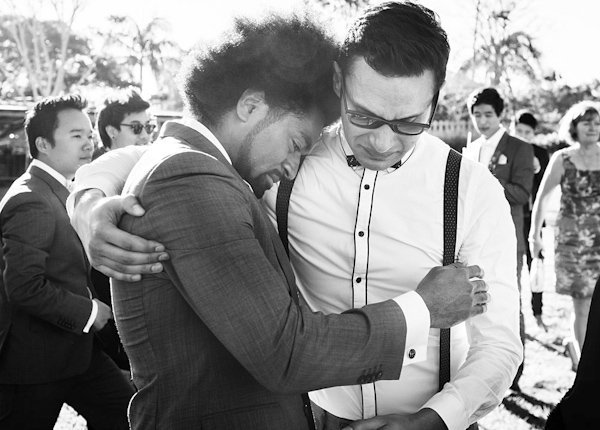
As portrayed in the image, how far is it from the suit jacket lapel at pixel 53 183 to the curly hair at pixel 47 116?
0.19 m

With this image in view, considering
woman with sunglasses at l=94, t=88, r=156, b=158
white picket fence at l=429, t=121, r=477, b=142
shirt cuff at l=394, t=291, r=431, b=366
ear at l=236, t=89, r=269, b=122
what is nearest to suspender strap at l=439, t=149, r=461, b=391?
shirt cuff at l=394, t=291, r=431, b=366

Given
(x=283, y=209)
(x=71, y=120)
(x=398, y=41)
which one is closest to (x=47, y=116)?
(x=71, y=120)

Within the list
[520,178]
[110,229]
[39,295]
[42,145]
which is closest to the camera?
[110,229]

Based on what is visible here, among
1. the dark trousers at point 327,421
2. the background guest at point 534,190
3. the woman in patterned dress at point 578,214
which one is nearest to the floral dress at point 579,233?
the woman in patterned dress at point 578,214

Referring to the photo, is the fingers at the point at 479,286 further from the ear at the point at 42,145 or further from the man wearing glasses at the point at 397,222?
the ear at the point at 42,145

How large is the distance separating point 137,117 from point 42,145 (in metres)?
1.22

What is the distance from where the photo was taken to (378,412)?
1.91 metres

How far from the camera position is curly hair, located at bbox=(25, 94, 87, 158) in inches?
143

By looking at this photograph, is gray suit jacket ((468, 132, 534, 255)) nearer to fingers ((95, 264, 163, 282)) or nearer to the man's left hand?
the man's left hand

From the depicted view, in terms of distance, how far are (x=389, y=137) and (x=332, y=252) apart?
15.8 inches

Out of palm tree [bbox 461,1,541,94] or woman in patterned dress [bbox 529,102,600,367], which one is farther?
palm tree [bbox 461,1,541,94]

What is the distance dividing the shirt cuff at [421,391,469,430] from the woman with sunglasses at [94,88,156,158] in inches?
136

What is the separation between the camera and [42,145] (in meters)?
3.56

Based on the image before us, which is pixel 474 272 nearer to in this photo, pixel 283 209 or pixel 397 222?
pixel 397 222
